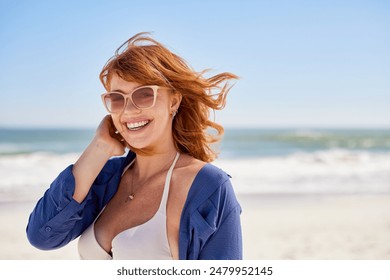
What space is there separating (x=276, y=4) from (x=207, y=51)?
14.5 feet

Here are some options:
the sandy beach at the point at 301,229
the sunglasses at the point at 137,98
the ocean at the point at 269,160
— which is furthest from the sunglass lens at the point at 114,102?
the ocean at the point at 269,160

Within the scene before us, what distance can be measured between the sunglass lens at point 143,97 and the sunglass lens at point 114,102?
0.18 feet

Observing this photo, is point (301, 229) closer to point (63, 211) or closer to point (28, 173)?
point (63, 211)

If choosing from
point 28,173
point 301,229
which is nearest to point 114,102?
point 301,229

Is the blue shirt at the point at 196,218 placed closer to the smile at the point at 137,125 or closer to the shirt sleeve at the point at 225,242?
the shirt sleeve at the point at 225,242

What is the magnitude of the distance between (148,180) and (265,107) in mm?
15239

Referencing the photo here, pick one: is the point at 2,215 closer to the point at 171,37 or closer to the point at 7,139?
the point at 171,37

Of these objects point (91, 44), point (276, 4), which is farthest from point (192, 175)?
point (91, 44)

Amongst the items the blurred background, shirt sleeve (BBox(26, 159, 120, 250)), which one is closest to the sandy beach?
the blurred background

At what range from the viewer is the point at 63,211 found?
1823mm

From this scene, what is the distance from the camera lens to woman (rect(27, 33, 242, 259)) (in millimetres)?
1741

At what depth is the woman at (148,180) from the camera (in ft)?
5.71

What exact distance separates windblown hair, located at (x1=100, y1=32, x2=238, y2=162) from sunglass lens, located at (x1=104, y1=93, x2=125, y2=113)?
7 centimetres

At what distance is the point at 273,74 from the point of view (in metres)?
15.0
